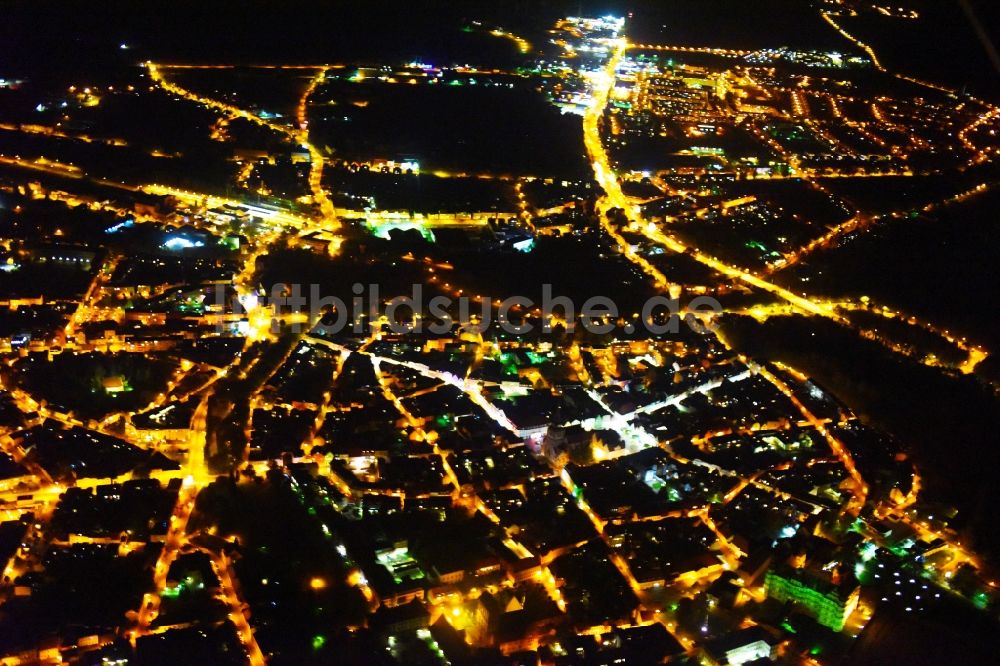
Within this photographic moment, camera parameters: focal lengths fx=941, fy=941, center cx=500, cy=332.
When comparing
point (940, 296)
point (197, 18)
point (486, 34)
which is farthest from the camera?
point (486, 34)

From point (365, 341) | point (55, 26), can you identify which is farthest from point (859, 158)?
point (55, 26)

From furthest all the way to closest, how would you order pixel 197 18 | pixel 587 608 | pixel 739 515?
1. pixel 197 18
2. pixel 739 515
3. pixel 587 608

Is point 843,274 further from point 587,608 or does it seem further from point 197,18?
point 197,18

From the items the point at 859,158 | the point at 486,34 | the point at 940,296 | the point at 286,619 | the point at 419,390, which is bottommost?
the point at 286,619

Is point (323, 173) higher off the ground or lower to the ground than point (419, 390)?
higher

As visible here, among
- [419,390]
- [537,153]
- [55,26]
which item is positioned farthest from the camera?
[55,26]

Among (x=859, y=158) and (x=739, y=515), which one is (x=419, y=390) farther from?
(x=859, y=158)

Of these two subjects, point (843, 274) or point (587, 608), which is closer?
point (587, 608)

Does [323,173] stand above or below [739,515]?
above

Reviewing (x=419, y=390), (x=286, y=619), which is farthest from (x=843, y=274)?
(x=286, y=619)
